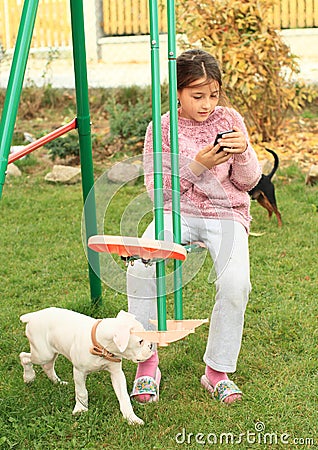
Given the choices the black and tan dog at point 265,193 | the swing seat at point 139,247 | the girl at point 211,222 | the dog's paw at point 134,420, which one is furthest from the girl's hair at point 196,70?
the black and tan dog at point 265,193

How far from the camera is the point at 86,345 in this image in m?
2.68

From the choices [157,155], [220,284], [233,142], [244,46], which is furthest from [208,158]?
[244,46]

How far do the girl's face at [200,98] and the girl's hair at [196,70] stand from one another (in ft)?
0.05

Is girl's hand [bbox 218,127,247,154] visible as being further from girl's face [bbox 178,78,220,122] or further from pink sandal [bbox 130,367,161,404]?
pink sandal [bbox 130,367,161,404]

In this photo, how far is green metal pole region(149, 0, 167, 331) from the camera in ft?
8.26

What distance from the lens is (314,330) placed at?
3553 mm

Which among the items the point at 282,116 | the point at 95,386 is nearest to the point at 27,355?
the point at 95,386

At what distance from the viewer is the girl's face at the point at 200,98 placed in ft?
9.70

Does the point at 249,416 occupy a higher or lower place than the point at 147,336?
lower

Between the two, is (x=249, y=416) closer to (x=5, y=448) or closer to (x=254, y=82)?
(x=5, y=448)

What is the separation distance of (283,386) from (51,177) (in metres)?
3.88

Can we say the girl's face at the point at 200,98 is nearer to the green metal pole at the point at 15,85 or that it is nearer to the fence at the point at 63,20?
the green metal pole at the point at 15,85

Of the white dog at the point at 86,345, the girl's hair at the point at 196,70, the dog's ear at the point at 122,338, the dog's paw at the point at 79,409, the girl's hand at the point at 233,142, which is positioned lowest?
the dog's paw at the point at 79,409

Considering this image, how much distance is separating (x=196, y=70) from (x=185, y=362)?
1.19 m
